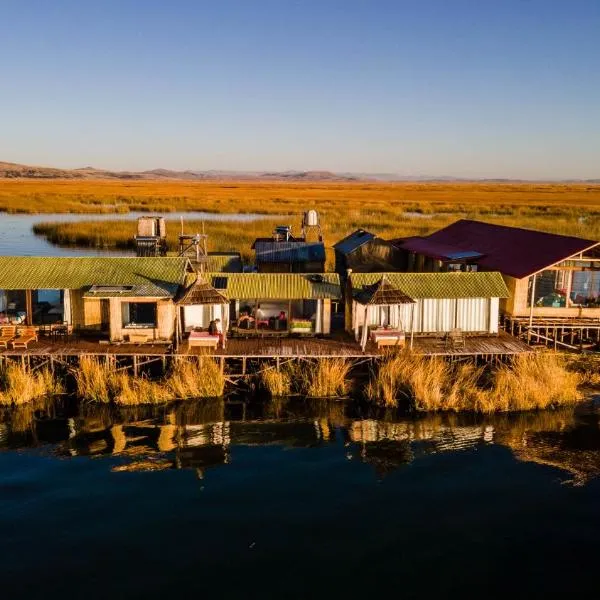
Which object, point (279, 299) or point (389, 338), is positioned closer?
point (389, 338)

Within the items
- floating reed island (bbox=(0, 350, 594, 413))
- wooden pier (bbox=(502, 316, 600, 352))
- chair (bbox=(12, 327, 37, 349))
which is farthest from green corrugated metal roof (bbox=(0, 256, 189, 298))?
wooden pier (bbox=(502, 316, 600, 352))

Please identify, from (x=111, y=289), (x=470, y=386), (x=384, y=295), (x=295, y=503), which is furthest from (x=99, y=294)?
(x=470, y=386)

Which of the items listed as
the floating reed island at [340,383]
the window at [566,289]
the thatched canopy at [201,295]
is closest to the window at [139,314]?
the floating reed island at [340,383]

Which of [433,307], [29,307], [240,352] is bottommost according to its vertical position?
[240,352]

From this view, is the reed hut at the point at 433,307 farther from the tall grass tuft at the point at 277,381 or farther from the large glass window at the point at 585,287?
the large glass window at the point at 585,287

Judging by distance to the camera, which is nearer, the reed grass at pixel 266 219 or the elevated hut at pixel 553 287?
the elevated hut at pixel 553 287

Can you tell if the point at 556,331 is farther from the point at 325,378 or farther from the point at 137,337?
the point at 137,337

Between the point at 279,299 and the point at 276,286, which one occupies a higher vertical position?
the point at 276,286
